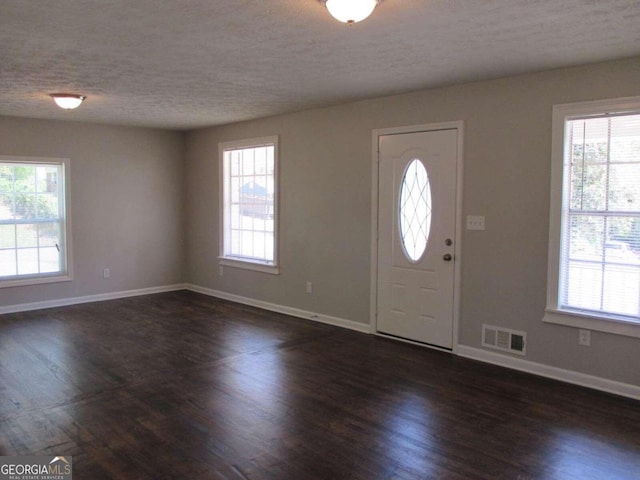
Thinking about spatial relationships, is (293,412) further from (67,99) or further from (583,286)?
(67,99)

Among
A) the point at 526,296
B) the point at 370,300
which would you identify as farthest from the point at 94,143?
the point at 526,296

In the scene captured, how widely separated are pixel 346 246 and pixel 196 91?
7.11 feet

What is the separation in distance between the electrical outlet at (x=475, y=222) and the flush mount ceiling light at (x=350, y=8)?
2340 millimetres

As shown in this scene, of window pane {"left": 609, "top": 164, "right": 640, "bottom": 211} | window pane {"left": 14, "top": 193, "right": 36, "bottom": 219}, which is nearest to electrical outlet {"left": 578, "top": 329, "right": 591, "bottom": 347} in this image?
window pane {"left": 609, "top": 164, "right": 640, "bottom": 211}

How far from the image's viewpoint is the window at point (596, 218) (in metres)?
3.56

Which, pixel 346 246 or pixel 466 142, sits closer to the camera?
pixel 466 142

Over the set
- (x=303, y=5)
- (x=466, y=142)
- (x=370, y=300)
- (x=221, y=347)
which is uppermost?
(x=303, y=5)

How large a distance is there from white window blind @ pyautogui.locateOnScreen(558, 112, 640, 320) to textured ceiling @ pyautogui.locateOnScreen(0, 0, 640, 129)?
0.54 meters

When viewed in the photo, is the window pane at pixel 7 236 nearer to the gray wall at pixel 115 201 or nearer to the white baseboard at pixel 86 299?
the gray wall at pixel 115 201

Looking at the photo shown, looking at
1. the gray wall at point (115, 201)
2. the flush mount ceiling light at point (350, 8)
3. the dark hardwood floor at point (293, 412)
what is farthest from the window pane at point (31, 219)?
the flush mount ceiling light at point (350, 8)

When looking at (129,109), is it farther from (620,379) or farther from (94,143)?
(620,379)

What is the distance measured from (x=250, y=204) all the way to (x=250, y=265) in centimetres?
81

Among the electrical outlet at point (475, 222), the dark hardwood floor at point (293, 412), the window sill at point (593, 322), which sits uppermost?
the electrical outlet at point (475, 222)

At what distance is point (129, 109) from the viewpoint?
5684 millimetres
